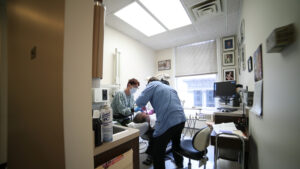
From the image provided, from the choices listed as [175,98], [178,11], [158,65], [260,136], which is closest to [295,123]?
[260,136]

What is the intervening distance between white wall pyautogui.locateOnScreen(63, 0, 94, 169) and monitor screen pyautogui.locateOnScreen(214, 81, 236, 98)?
2.74m

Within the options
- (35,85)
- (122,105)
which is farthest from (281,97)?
(122,105)

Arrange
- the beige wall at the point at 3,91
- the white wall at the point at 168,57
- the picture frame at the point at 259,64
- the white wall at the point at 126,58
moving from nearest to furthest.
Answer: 1. the picture frame at the point at 259,64
2. the beige wall at the point at 3,91
3. the white wall at the point at 126,58
4. the white wall at the point at 168,57

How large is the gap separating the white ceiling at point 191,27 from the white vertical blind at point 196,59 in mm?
210

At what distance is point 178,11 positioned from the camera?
7.70 ft

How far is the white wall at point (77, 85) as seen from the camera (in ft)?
1.69

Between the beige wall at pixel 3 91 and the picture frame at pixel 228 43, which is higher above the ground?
the picture frame at pixel 228 43

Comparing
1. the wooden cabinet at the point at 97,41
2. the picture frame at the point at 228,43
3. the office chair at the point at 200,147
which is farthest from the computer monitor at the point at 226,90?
the wooden cabinet at the point at 97,41

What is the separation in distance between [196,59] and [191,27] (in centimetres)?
118

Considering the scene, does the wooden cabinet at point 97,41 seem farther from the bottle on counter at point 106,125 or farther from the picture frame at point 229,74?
the picture frame at point 229,74

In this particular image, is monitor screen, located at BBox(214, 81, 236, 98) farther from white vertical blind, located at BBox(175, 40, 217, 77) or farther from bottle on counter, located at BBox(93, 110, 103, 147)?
bottle on counter, located at BBox(93, 110, 103, 147)

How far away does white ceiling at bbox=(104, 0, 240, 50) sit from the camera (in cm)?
218

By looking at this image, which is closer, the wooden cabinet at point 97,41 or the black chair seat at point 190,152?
the wooden cabinet at point 97,41

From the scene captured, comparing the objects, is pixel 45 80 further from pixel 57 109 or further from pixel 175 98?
pixel 175 98
